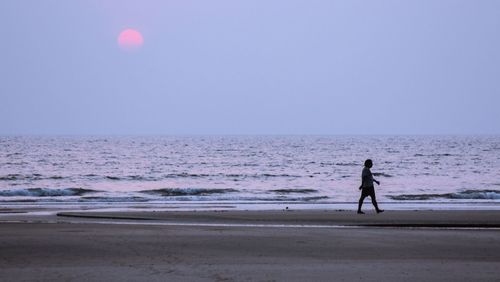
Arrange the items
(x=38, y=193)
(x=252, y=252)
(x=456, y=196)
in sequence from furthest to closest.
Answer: (x=38, y=193) < (x=456, y=196) < (x=252, y=252)

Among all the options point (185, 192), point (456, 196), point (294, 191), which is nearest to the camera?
point (456, 196)

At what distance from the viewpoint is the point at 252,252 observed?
38.7ft

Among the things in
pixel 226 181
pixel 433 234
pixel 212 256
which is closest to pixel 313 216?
pixel 433 234

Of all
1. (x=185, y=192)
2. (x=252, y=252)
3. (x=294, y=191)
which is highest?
(x=252, y=252)

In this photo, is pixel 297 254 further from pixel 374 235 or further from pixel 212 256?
pixel 374 235

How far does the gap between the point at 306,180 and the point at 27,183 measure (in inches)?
740

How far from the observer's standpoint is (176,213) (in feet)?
68.7

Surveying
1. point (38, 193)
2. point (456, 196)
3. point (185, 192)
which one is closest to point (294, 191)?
point (185, 192)

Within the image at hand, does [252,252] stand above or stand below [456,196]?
above

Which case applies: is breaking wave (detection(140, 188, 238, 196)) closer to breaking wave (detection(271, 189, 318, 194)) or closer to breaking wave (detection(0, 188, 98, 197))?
breaking wave (detection(271, 189, 318, 194))

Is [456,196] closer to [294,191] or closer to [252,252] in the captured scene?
[294,191]

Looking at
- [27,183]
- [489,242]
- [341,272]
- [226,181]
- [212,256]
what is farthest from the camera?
[226,181]

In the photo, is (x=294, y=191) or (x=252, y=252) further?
(x=294, y=191)

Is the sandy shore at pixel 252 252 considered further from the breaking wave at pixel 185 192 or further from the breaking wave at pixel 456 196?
Result: the breaking wave at pixel 185 192
